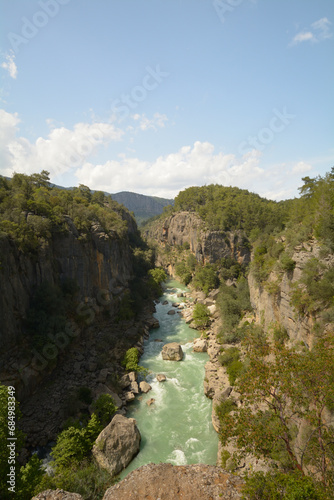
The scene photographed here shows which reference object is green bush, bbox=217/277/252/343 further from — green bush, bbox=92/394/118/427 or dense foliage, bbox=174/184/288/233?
dense foliage, bbox=174/184/288/233

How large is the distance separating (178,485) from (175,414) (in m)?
9.15

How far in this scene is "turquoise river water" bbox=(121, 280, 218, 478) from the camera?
617 inches

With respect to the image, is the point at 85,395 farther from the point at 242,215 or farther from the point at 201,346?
the point at 242,215

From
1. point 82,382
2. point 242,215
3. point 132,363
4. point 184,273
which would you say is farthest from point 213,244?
point 82,382

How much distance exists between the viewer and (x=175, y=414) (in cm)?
1916

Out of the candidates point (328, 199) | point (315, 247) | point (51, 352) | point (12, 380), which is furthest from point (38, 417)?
point (328, 199)

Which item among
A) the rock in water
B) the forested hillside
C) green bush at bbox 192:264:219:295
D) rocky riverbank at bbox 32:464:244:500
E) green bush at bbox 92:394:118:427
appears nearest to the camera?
the forested hillside

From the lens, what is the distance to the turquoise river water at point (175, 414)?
51.4 feet

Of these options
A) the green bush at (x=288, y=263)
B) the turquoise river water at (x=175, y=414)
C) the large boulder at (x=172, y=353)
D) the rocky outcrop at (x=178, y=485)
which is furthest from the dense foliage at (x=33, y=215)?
the green bush at (x=288, y=263)

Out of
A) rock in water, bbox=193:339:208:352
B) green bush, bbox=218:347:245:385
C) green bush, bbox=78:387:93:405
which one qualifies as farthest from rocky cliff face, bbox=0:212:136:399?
green bush, bbox=218:347:245:385

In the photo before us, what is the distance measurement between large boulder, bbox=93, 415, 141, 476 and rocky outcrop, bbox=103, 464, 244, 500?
4769 millimetres

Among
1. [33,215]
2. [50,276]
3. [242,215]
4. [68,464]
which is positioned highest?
[242,215]

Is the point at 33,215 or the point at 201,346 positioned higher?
the point at 33,215

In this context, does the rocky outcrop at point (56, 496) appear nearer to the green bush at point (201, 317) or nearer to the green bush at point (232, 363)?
the green bush at point (232, 363)
